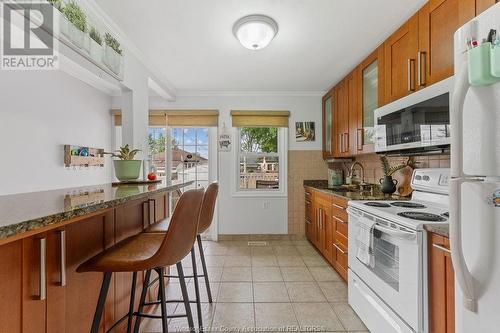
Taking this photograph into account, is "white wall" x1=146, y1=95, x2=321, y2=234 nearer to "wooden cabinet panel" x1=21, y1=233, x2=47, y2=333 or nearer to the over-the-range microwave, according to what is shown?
the over-the-range microwave

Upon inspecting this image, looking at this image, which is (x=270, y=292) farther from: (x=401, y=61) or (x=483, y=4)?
(x=483, y=4)

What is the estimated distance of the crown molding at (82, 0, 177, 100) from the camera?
6.58 ft

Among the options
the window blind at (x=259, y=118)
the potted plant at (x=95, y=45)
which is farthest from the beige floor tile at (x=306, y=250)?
the potted plant at (x=95, y=45)

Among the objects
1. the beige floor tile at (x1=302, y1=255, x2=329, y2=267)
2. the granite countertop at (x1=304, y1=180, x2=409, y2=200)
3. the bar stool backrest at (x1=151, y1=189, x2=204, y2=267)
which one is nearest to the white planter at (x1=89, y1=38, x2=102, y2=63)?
the bar stool backrest at (x1=151, y1=189, x2=204, y2=267)

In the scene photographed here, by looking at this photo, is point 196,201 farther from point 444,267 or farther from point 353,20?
point 353,20

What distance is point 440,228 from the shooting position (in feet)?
4.28

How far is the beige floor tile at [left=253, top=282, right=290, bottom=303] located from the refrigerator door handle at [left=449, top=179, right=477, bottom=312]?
163 cm

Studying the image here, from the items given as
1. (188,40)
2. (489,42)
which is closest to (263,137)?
(188,40)

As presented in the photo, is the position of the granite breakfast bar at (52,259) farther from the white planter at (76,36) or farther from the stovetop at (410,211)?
the stovetop at (410,211)

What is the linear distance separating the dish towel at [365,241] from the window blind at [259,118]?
2583 mm

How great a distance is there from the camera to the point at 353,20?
7.30 feet

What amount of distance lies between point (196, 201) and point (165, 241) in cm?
24

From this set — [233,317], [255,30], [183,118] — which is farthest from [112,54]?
[233,317]

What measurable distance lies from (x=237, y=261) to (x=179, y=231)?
7.52ft
